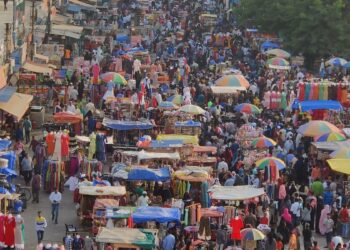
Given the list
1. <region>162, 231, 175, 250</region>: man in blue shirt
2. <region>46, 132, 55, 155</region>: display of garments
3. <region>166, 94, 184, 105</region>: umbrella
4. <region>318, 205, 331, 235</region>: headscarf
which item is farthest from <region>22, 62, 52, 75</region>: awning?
<region>162, 231, 175, 250</region>: man in blue shirt

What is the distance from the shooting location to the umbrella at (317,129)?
122 ft

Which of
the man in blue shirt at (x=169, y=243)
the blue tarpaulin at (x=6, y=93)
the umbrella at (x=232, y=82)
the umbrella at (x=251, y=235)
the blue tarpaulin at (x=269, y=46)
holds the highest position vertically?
the blue tarpaulin at (x=269, y=46)

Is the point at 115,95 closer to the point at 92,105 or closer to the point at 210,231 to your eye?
the point at 92,105

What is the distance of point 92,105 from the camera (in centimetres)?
4134

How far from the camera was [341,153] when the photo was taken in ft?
112

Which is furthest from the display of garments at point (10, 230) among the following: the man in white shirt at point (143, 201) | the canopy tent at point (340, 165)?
the canopy tent at point (340, 165)

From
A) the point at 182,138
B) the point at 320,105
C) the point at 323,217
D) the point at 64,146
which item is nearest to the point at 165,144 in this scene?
the point at 182,138

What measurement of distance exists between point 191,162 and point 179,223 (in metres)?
5.63

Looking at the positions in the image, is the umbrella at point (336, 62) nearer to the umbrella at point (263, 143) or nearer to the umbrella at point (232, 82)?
the umbrella at point (232, 82)

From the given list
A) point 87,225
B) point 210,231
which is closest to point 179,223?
point 210,231

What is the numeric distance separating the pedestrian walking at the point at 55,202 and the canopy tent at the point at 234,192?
3.34m

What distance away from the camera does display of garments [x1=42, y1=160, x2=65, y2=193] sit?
3300 cm

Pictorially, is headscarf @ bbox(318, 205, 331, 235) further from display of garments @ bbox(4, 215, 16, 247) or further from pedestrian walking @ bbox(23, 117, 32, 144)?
pedestrian walking @ bbox(23, 117, 32, 144)

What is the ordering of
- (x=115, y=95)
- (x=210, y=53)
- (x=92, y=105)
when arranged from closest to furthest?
1. (x=92, y=105)
2. (x=115, y=95)
3. (x=210, y=53)
